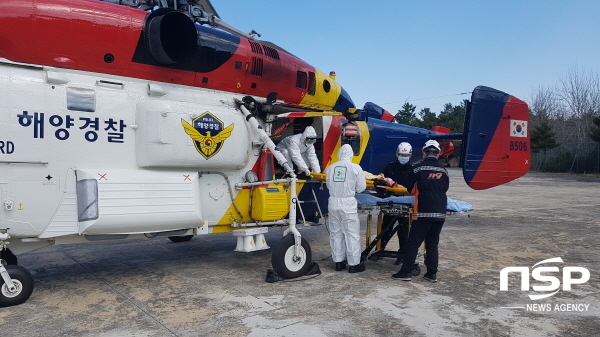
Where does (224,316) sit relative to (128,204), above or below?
below

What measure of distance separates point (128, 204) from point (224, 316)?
1.53 meters

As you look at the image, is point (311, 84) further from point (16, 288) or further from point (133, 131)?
point (16, 288)

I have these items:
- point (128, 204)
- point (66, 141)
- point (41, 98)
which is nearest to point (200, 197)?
point (128, 204)

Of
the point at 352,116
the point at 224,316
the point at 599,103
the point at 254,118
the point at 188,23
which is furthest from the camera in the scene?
the point at 599,103

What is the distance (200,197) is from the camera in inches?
216

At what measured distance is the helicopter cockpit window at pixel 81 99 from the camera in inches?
186

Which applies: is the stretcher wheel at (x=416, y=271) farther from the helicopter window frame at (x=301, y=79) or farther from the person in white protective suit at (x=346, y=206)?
the helicopter window frame at (x=301, y=79)

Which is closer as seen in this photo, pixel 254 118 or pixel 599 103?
pixel 254 118

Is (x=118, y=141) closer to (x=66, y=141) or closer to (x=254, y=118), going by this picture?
(x=66, y=141)

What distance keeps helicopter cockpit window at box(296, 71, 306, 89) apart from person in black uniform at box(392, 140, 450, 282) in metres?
2.12

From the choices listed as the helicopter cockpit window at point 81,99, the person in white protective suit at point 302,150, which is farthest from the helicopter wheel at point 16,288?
the person in white protective suit at point 302,150

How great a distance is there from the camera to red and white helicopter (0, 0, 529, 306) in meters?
4.57

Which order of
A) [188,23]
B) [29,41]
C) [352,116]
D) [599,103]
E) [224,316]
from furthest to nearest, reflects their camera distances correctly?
1. [599,103]
2. [352,116]
3. [188,23]
4. [29,41]
5. [224,316]

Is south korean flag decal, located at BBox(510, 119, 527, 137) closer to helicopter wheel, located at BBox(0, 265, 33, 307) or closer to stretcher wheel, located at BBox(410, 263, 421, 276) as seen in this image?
stretcher wheel, located at BBox(410, 263, 421, 276)
